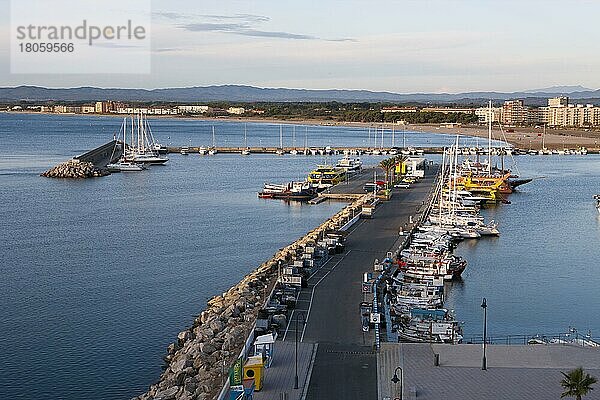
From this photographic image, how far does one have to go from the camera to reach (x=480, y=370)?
1165cm

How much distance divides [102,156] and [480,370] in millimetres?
48831

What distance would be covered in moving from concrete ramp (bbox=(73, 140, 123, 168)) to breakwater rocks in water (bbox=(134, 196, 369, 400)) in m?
36.2

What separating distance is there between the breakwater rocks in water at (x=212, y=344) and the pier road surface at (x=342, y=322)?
0.85m

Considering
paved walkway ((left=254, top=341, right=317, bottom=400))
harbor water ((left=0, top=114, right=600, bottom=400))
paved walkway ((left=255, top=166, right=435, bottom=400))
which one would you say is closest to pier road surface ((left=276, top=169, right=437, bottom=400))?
paved walkway ((left=255, top=166, right=435, bottom=400))

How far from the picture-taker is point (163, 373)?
13.6 m

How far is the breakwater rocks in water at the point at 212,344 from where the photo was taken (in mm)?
11672

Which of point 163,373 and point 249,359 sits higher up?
point 249,359

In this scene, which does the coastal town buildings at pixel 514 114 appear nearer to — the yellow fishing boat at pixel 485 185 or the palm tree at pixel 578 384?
the yellow fishing boat at pixel 485 185

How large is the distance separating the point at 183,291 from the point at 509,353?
8560 mm

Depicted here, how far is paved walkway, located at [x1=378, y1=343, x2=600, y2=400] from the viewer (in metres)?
10.8

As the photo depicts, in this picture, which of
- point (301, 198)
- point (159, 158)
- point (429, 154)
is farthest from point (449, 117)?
point (301, 198)

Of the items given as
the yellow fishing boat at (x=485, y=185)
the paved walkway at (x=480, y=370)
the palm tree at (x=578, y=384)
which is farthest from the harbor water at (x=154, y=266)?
the palm tree at (x=578, y=384)

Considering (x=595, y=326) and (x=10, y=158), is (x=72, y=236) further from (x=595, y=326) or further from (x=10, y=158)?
(x=10, y=158)

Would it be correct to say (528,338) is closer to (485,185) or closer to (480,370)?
(480,370)
